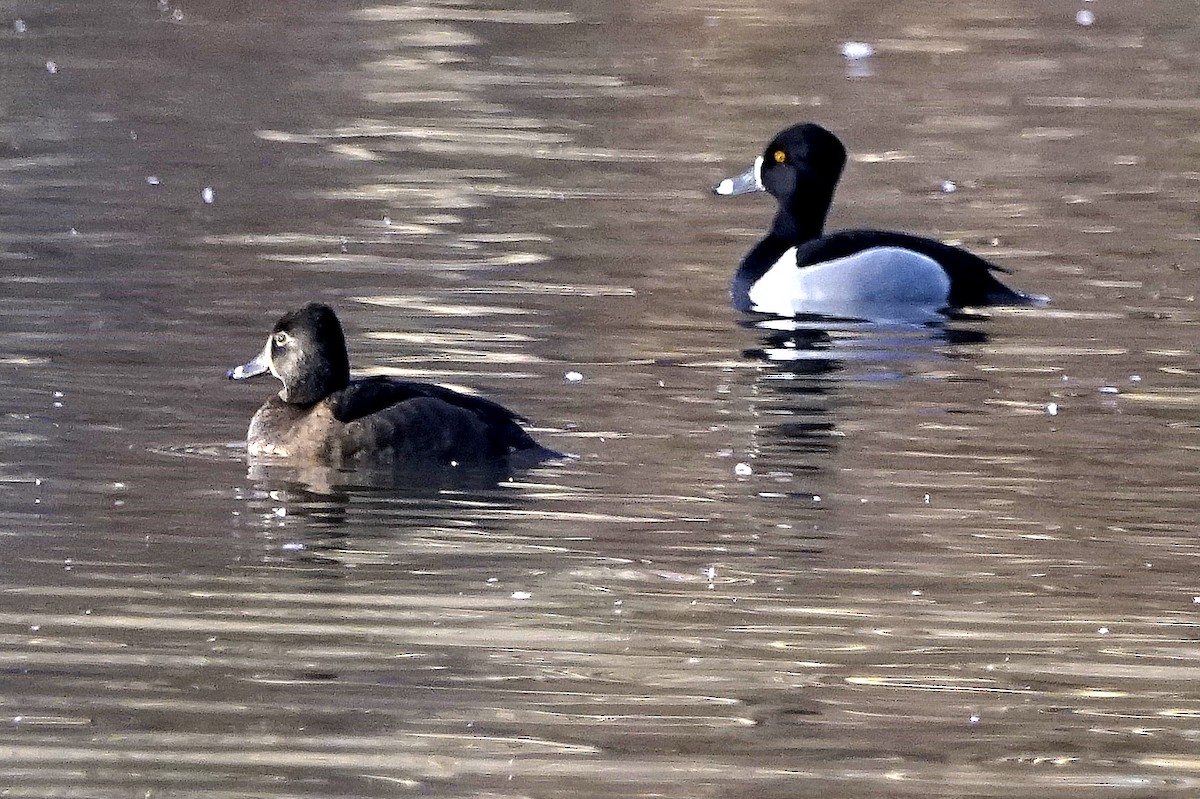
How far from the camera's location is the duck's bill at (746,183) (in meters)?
13.8

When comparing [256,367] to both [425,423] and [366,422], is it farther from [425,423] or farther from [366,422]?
[425,423]

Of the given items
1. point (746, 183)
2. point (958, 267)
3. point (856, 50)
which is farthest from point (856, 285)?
point (856, 50)

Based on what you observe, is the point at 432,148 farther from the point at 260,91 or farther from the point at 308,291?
the point at 308,291

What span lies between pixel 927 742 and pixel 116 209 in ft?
30.8

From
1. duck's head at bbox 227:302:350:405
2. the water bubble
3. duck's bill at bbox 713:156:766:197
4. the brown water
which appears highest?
the water bubble

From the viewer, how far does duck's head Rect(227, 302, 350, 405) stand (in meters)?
8.83

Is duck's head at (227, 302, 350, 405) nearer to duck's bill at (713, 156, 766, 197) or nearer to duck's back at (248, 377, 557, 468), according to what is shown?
duck's back at (248, 377, 557, 468)

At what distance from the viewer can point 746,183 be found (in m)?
13.9

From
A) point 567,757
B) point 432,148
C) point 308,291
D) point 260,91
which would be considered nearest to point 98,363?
point 308,291

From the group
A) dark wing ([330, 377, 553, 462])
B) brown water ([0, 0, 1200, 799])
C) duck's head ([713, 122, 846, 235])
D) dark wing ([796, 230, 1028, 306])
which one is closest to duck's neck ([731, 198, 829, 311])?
duck's head ([713, 122, 846, 235])

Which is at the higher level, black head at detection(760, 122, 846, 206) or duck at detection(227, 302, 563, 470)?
black head at detection(760, 122, 846, 206)

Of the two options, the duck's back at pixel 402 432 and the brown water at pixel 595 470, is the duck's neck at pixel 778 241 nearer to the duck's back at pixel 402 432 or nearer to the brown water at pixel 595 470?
the brown water at pixel 595 470

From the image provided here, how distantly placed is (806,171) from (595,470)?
5258 mm

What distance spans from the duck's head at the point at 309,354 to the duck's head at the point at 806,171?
5054 millimetres
